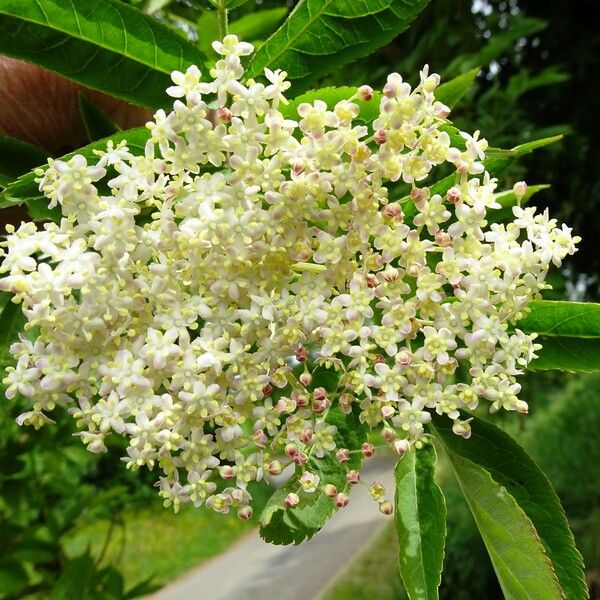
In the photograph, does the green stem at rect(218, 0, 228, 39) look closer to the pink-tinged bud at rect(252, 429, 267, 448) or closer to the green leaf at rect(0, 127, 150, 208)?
the green leaf at rect(0, 127, 150, 208)

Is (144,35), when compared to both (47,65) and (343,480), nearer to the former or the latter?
(47,65)

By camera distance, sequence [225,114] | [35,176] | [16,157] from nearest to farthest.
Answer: [225,114] < [35,176] < [16,157]

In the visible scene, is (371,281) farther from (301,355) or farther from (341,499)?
(341,499)

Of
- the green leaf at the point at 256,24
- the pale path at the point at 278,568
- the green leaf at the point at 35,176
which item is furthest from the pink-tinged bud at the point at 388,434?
the pale path at the point at 278,568

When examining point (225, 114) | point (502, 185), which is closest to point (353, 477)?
point (225, 114)

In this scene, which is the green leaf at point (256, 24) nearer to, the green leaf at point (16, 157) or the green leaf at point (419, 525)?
the green leaf at point (16, 157)

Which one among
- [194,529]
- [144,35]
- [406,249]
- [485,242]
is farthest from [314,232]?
[194,529]
